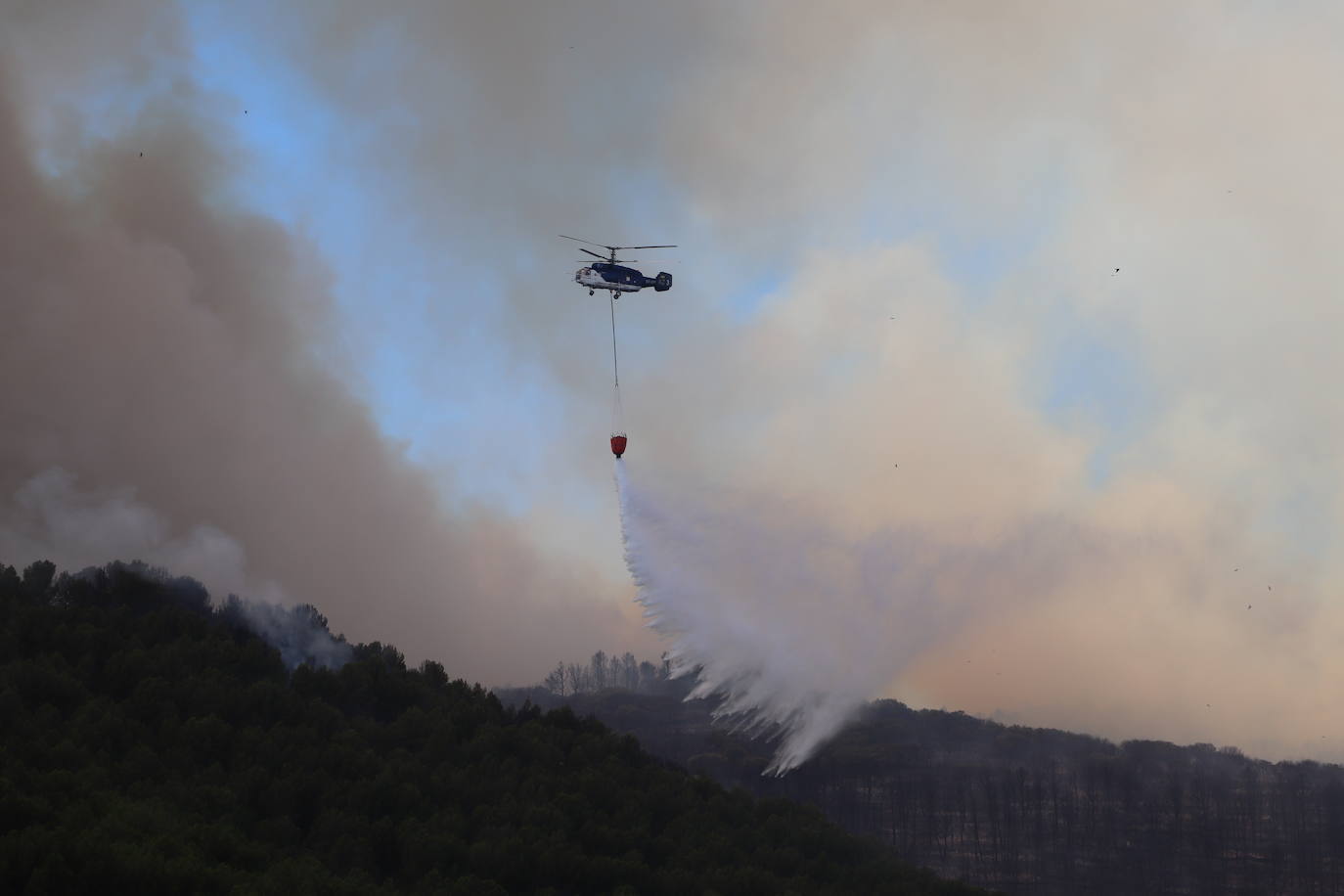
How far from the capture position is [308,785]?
329 ft

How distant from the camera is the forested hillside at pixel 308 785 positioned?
79750mm

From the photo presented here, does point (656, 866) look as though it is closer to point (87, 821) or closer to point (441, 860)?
point (441, 860)

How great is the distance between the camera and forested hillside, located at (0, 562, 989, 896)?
7975 cm

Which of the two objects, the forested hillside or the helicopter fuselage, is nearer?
the forested hillside

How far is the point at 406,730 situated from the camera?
122 m

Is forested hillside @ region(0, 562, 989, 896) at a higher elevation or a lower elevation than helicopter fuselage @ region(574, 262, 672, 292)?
lower

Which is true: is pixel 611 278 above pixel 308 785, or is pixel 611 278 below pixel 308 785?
above

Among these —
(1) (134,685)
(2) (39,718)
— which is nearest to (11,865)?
(2) (39,718)

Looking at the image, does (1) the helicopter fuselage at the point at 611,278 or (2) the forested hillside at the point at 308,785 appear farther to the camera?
(1) the helicopter fuselage at the point at 611,278

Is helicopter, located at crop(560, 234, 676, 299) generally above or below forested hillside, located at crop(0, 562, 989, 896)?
above

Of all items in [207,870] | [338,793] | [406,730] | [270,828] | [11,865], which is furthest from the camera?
[406,730]

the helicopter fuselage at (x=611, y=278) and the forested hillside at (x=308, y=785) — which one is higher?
the helicopter fuselage at (x=611, y=278)

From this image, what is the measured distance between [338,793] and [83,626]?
3234 centimetres

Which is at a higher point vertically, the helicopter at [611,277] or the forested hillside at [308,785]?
the helicopter at [611,277]
